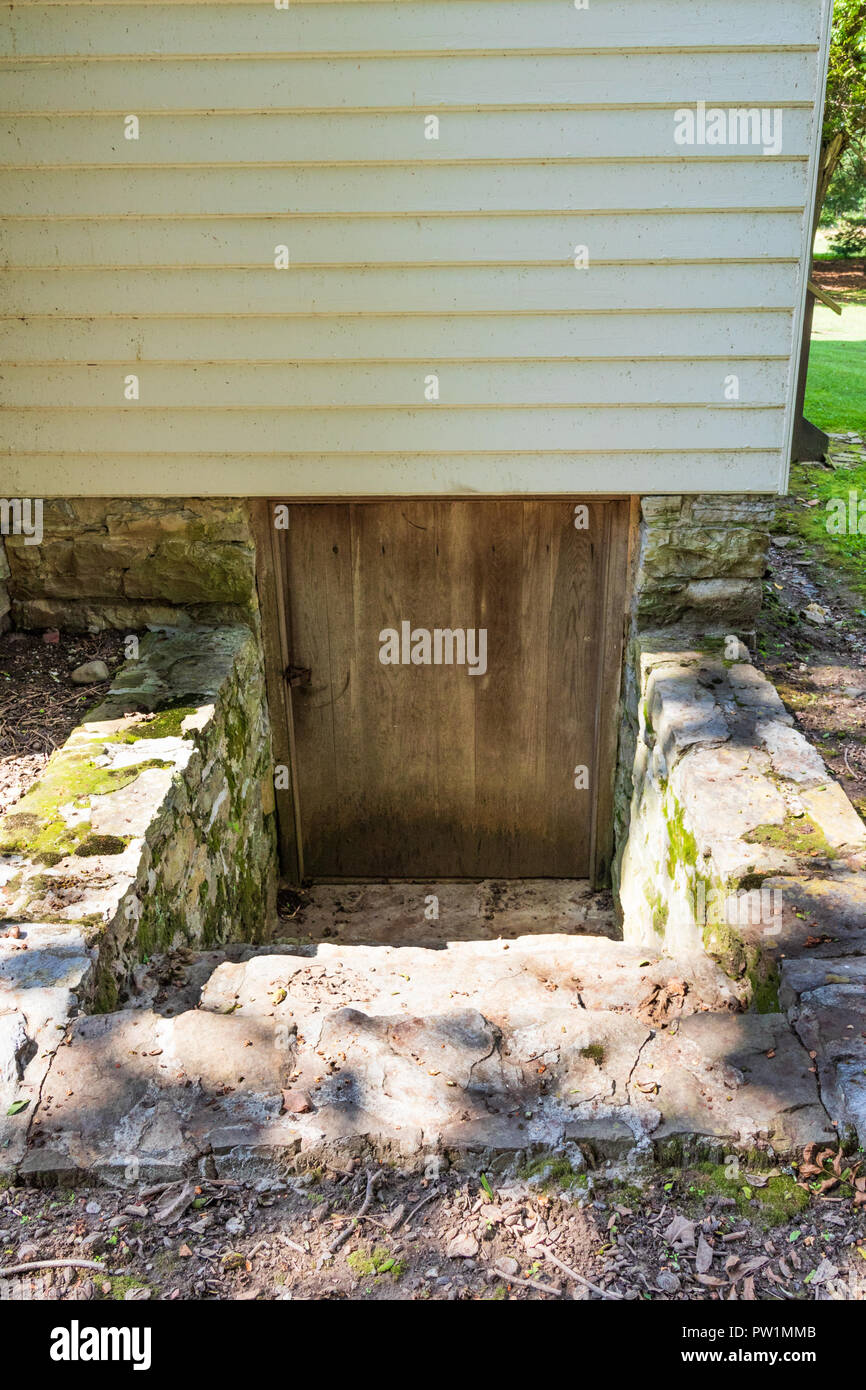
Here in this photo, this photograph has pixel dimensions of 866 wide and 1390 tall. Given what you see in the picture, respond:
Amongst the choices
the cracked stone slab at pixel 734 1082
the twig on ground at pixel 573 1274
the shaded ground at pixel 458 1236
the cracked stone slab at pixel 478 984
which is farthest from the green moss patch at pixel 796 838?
the twig on ground at pixel 573 1274

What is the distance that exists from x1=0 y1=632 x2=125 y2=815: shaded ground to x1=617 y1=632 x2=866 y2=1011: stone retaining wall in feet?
7.31

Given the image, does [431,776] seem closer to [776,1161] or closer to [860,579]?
[860,579]

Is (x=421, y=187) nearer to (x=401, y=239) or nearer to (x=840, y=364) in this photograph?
(x=401, y=239)

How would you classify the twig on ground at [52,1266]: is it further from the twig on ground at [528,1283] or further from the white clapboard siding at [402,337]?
the white clapboard siding at [402,337]

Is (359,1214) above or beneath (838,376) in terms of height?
beneath

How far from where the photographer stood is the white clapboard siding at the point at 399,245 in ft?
12.0

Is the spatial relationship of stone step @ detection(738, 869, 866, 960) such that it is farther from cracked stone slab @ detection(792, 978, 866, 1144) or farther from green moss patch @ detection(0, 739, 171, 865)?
green moss patch @ detection(0, 739, 171, 865)

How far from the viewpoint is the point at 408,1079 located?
7.39 ft

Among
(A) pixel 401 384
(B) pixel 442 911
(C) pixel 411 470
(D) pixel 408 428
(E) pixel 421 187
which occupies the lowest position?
(B) pixel 442 911

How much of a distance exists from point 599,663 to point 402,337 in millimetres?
1691

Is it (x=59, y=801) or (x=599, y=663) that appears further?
(x=599, y=663)

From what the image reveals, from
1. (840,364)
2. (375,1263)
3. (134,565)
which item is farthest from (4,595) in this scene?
(840,364)

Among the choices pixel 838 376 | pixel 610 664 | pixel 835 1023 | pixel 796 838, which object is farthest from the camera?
pixel 838 376

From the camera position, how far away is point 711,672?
162 inches
